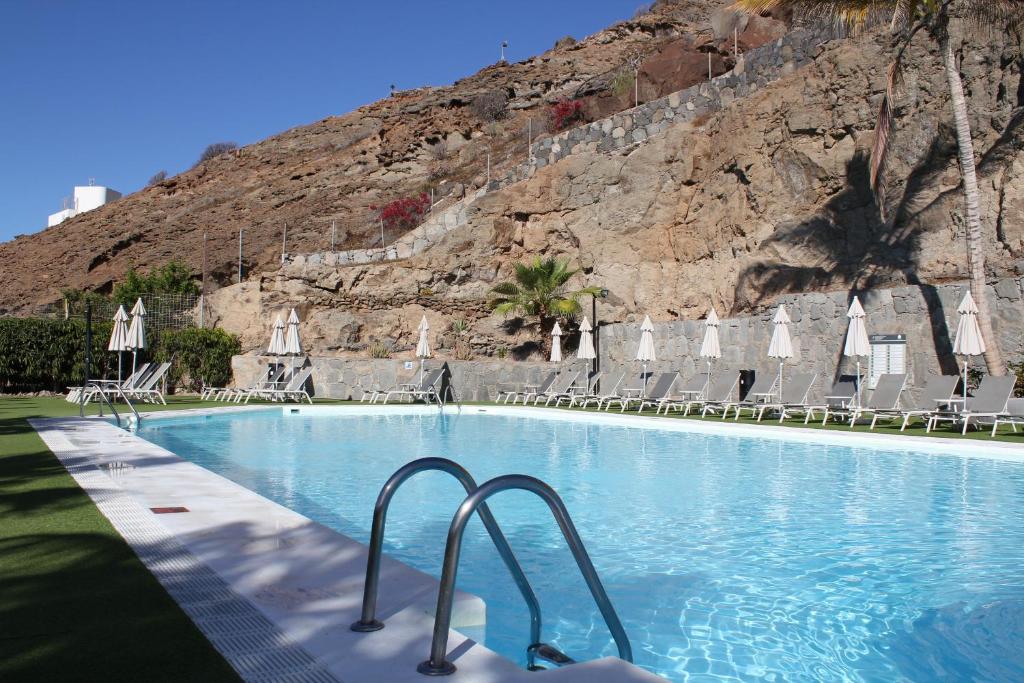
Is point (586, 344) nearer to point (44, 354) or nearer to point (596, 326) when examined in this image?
point (596, 326)

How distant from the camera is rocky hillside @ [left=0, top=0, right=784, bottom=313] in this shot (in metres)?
36.6

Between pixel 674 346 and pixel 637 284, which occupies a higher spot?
pixel 637 284

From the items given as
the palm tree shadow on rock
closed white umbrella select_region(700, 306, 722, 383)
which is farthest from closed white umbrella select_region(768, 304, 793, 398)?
closed white umbrella select_region(700, 306, 722, 383)

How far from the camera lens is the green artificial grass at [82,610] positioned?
2.54 meters

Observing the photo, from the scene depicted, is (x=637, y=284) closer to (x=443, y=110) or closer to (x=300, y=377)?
(x=300, y=377)

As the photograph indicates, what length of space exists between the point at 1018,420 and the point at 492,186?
19.9 meters

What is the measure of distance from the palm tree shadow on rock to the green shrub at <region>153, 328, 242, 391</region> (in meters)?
15.6

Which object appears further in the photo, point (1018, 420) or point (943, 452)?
point (1018, 420)

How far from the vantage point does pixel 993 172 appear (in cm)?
1712

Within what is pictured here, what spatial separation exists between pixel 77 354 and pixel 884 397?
21.7m

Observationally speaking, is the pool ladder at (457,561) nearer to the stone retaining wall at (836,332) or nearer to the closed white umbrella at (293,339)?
the stone retaining wall at (836,332)

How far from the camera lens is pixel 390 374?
74.1 feet

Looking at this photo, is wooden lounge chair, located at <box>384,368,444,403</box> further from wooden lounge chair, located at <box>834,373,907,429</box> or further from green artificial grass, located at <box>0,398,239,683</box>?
green artificial grass, located at <box>0,398,239,683</box>

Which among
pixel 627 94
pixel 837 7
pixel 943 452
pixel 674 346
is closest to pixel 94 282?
pixel 627 94
